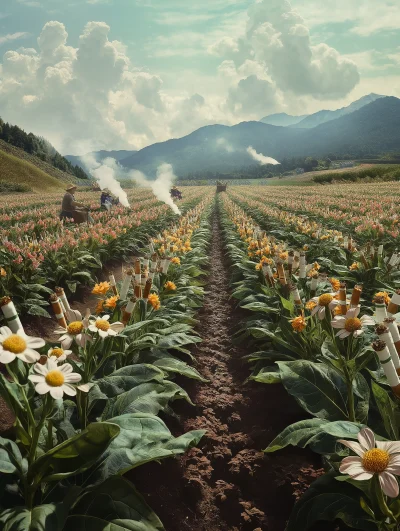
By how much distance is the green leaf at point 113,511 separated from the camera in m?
2.09

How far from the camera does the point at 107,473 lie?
2.29 meters

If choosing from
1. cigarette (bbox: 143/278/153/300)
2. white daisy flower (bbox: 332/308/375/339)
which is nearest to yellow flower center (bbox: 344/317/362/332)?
white daisy flower (bbox: 332/308/375/339)

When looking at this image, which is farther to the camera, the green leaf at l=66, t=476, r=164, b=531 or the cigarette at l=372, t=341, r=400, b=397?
the green leaf at l=66, t=476, r=164, b=531

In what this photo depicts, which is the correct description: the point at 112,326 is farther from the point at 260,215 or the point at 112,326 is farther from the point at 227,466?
the point at 260,215

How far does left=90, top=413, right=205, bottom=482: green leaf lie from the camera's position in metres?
2.27

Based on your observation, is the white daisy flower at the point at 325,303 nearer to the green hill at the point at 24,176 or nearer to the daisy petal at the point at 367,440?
the daisy petal at the point at 367,440

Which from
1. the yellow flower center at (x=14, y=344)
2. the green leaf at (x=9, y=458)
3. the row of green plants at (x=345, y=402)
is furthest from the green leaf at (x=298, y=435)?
the yellow flower center at (x=14, y=344)

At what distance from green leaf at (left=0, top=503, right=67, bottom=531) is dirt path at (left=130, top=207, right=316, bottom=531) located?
978mm

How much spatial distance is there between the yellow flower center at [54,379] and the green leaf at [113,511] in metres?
0.75

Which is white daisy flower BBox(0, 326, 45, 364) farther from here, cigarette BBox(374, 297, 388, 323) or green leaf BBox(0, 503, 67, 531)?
cigarette BBox(374, 297, 388, 323)

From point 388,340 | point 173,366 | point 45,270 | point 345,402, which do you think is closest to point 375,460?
point 388,340

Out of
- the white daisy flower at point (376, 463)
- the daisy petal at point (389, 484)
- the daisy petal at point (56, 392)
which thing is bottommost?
the daisy petal at point (389, 484)

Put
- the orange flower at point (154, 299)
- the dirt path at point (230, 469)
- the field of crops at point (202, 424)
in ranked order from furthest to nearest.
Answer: the orange flower at point (154, 299) → the dirt path at point (230, 469) → the field of crops at point (202, 424)

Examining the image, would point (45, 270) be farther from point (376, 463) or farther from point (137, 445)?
point (376, 463)
